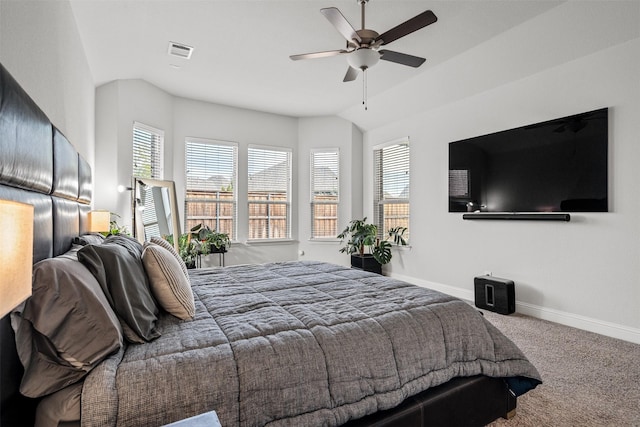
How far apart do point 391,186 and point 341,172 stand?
997 mm

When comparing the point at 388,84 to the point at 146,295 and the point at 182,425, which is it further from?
the point at 182,425

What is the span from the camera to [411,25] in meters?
2.35

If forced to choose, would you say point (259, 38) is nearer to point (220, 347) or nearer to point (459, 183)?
point (459, 183)

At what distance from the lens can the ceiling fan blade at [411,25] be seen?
2229 mm

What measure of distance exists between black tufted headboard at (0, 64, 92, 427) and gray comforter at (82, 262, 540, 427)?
0.70 feet

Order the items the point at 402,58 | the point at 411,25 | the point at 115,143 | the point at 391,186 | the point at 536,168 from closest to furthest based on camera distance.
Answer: the point at 411,25 → the point at 402,58 → the point at 536,168 → the point at 115,143 → the point at 391,186

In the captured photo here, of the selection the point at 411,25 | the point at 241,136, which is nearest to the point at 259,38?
the point at 411,25

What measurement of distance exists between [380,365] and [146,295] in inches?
42.6

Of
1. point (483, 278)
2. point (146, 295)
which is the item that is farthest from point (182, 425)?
point (483, 278)

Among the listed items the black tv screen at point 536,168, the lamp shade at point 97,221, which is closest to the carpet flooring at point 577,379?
the black tv screen at point 536,168

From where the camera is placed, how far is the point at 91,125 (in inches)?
152

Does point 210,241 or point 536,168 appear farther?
point 210,241

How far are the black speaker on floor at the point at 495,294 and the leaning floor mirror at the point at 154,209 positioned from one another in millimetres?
4067

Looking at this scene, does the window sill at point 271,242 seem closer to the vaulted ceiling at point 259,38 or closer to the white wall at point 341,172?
the white wall at point 341,172
